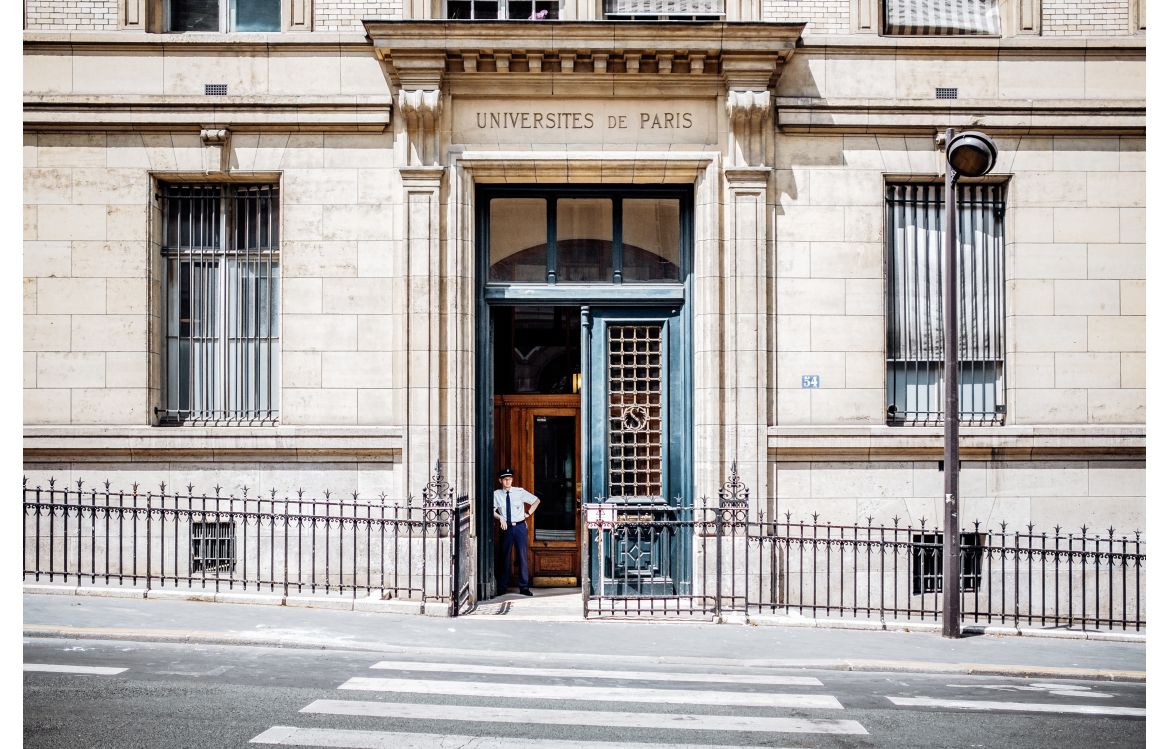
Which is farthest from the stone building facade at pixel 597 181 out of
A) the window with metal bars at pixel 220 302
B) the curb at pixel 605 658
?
the curb at pixel 605 658

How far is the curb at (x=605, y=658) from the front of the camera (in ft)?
31.1

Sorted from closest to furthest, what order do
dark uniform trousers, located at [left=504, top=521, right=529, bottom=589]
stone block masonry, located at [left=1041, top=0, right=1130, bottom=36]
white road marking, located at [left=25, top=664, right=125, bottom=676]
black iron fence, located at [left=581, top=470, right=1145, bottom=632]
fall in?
white road marking, located at [left=25, top=664, right=125, bottom=676]
black iron fence, located at [left=581, top=470, right=1145, bottom=632]
stone block masonry, located at [left=1041, top=0, right=1130, bottom=36]
dark uniform trousers, located at [left=504, top=521, right=529, bottom=589]

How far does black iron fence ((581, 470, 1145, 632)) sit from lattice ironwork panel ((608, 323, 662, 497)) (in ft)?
1.27

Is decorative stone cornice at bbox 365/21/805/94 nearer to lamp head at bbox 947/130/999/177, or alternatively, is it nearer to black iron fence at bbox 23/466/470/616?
lamp head at bbox 947/130/999/177

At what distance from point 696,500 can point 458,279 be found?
4.35 meters

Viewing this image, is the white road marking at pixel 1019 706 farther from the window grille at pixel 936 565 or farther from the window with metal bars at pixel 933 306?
the window with metal bars at pixel 933 306

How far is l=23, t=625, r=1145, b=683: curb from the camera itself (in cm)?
949

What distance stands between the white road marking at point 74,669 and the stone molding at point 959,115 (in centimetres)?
1013

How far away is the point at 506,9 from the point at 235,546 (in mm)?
8181

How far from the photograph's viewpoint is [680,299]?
13.6 metres

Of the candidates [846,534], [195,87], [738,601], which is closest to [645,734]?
[738,601]

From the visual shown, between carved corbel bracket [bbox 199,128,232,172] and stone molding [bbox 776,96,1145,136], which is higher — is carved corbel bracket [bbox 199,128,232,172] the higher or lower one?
the lower one

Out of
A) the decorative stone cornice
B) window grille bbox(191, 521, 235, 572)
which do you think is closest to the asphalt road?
window grille bbox(191, 521, 235, 572)

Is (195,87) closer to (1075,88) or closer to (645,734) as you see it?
(645,734)
